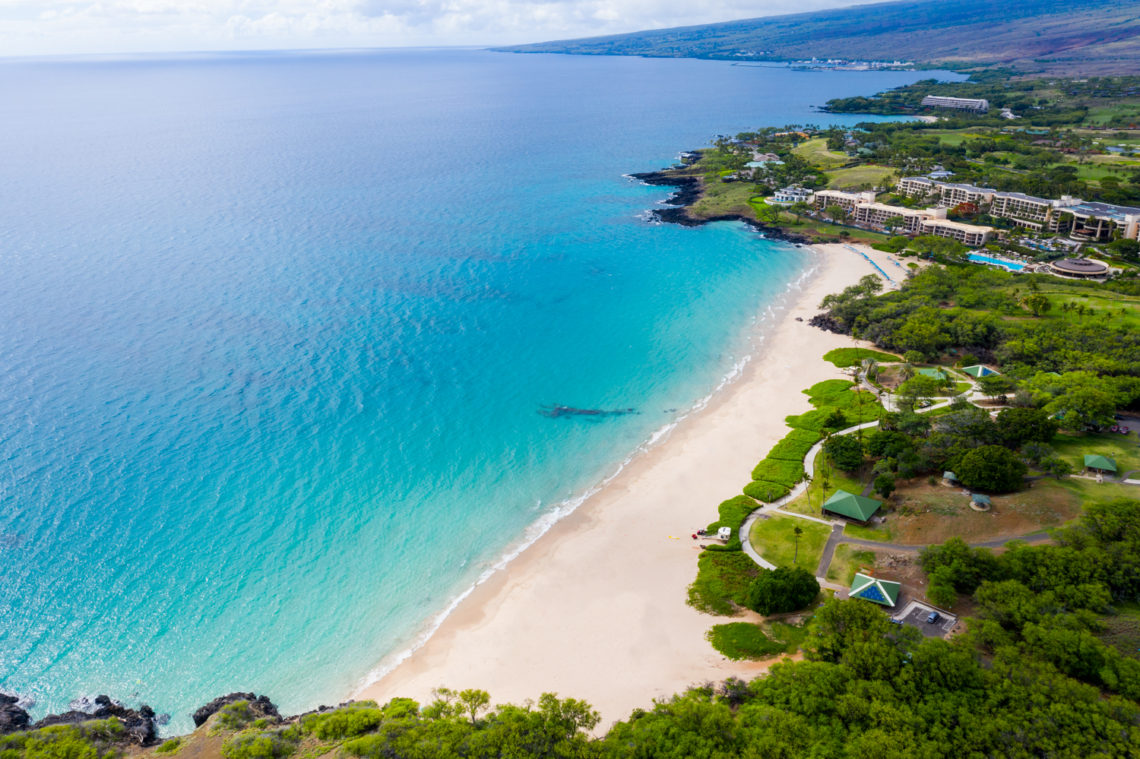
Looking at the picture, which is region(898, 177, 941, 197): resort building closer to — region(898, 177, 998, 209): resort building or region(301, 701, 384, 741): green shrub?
region(898, 177, 998, 209): resort building

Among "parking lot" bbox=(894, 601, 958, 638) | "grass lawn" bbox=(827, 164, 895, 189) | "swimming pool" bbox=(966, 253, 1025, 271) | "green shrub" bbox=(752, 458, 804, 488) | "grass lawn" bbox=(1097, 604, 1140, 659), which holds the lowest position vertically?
"parking lot" bbox=(894, 601, 958, 638)

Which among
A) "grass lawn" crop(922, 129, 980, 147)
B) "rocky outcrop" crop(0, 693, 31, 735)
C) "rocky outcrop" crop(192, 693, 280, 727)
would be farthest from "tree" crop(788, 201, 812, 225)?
"rocky outcrop" crop(0, 693, 31, 735)

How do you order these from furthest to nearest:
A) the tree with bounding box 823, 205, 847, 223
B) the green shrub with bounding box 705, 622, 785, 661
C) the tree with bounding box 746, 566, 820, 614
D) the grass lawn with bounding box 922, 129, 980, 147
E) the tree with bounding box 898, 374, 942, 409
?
1. the grass lawn with bounding box 922, 129, 980, 147
2. the tree with bounding box 823, 205, 847, 223
3. the tree with bounding box 898, 374, 942, 409
4. the tree with bounding box 746, 566, 820, 614
5. the green shrub with bounding box 705, 622, 785, 661

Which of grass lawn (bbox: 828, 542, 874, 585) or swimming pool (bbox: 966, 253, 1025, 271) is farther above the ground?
swimming pool (bbox: 966, 253, 1025, 271)

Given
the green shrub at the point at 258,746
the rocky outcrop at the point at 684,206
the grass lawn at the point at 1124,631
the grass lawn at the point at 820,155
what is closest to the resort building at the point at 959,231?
the rocky outcrop at the point at 684,206

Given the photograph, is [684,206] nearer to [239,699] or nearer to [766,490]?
[766,490]

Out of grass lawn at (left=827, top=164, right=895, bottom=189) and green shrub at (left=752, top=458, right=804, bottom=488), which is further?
grass lawn at (left=827, top=164, right=895, bottom=189)
